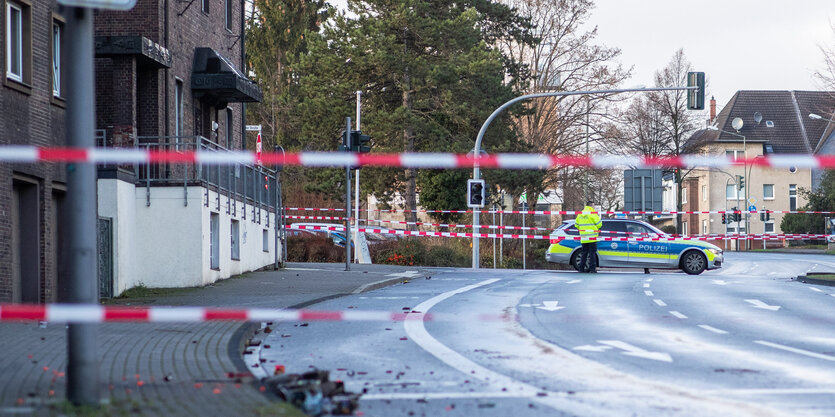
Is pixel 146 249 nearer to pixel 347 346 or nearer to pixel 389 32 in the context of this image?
pixel 347 346

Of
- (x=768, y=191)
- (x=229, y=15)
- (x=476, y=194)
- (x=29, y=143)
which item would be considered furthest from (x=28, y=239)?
(x=768, y=191)

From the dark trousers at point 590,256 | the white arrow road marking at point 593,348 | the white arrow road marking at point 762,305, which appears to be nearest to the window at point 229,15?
the dark trousers at point 590,256

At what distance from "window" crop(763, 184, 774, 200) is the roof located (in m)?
2.83

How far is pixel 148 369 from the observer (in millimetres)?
9734

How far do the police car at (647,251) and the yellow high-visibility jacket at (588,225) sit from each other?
4.13 ft

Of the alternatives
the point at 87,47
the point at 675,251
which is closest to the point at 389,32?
the point at 675,251

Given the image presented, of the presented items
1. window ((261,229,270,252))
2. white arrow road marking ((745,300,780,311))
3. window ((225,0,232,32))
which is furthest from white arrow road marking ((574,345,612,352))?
window ((225,0,232,32))

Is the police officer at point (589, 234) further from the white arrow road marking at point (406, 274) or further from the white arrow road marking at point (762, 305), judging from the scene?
the white arrow road marking at point (762, 305)

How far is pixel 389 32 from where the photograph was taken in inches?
2014

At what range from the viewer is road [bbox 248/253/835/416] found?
8234 mm

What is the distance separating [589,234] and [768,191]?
226ft

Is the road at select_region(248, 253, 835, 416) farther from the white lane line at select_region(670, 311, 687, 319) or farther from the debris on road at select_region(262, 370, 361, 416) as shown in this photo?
the debris on road at select_region(262, 370, 361, 416)

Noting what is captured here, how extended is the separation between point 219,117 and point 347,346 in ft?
70.1

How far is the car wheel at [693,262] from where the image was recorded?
31.1m
